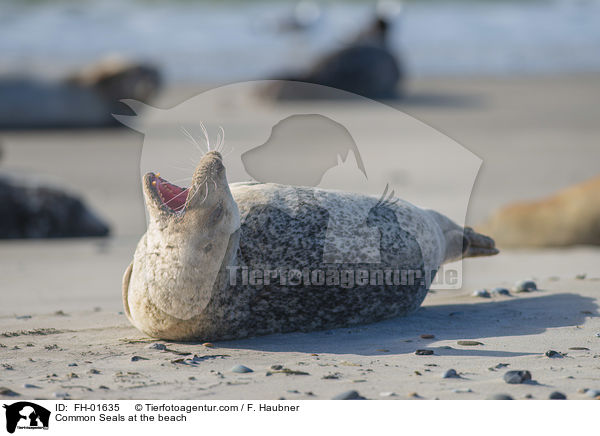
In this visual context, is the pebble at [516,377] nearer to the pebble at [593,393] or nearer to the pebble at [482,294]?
the pebble at [593,393]

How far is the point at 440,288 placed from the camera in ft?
20.0

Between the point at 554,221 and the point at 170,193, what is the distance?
14.3 feet

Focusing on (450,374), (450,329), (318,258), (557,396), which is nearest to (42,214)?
(318,258)

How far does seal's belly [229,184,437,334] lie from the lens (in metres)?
4.51

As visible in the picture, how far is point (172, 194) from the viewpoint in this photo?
4.55 meters

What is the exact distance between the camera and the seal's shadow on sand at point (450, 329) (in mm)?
4363

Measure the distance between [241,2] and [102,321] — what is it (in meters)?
32.0

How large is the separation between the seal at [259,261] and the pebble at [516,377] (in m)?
1.13

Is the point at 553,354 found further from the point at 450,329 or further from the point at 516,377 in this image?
the point at 450,329

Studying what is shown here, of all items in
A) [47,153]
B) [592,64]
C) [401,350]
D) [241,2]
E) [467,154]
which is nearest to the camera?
Answer: [401,350]

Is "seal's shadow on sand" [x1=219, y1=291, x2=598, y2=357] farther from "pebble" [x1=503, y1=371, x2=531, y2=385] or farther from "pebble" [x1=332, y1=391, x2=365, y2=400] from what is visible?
"pebble" [x1=332, y1=391, x2=365, y2=400]

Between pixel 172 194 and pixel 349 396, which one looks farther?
pixel 172 194

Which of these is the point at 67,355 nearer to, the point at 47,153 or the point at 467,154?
the point at 47,153
